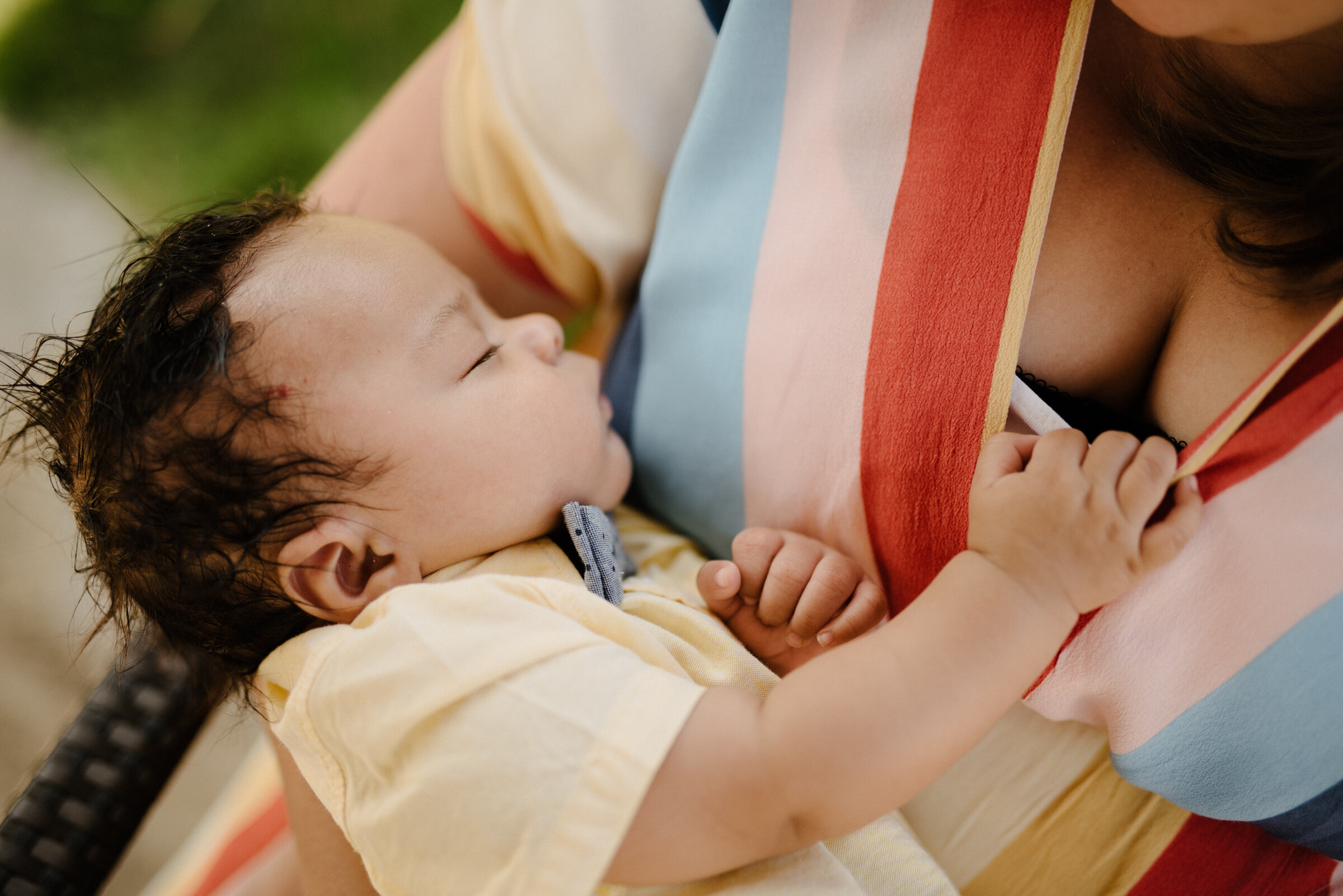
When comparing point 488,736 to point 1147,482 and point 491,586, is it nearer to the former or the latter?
point 491,586

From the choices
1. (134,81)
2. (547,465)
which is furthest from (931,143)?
(134,81)

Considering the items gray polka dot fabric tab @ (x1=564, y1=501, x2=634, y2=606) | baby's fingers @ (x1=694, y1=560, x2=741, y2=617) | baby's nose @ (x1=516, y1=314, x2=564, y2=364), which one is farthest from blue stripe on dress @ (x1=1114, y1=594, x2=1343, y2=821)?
baby's nose @ (x1=516, y1=314, x2=564, y2=364)

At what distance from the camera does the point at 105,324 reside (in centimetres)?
78

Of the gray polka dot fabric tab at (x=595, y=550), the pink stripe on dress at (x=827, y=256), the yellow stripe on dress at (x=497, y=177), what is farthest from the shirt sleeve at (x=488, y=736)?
the yellow stripe on dress at (x=497, y=177)

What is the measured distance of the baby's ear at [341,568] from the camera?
71 centimetres

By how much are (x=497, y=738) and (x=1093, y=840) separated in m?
0.54

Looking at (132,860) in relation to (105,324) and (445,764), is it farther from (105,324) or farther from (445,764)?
(445,764)

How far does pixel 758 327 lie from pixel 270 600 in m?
0.50

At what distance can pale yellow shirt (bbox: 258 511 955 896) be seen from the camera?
0.57 meters

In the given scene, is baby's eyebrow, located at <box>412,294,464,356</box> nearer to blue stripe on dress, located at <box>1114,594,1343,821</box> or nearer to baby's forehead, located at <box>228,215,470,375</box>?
baby's forehead, located at <box>228,215,470,375</box>

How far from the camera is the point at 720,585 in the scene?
2.47ft

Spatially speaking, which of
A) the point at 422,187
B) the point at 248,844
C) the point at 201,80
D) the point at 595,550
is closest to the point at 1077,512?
the point at 595,550

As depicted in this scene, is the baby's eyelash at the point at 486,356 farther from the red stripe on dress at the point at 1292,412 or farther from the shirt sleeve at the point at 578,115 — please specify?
the red stripe on dress at the point at 1292,412

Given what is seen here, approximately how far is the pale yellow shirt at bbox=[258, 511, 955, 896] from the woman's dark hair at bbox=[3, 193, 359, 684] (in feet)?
0.31
